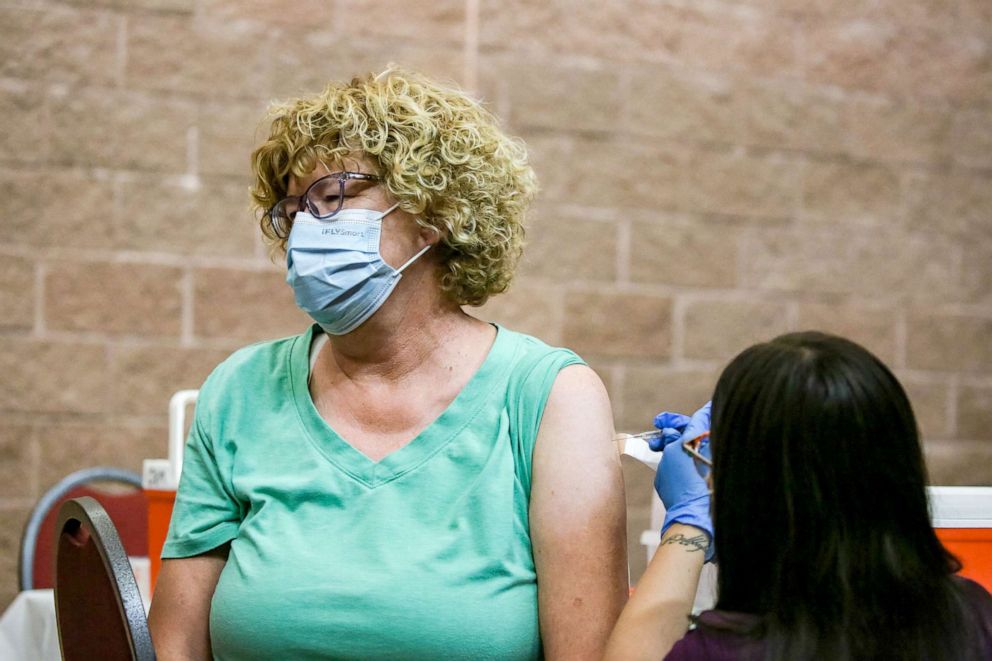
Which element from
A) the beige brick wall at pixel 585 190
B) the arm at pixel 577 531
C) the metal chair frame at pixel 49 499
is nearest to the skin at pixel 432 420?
the arm at pixel 577 531

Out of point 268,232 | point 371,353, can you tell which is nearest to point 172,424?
point 268,232

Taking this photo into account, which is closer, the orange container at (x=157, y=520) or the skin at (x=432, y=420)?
the skin at (x=432, y=420)

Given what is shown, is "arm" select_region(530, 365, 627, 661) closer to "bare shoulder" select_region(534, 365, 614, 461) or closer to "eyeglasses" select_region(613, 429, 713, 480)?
"bare shoulder" select_region(534, 365, 614, 461)

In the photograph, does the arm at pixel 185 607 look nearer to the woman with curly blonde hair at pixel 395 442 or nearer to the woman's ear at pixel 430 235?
the woman with curly blonde hair at pixel 395 442

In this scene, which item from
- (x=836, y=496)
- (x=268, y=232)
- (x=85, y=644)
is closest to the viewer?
(x=836, y=496)

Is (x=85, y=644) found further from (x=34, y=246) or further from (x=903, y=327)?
(x=903, y=327)

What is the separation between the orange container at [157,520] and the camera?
2.26 m

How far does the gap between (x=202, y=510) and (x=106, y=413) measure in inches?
61.7

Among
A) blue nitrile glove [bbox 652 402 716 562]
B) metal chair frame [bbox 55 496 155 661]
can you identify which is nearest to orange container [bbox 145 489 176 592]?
metal chair frame [bbox 55 496 155 661]

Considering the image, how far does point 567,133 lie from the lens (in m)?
3.48

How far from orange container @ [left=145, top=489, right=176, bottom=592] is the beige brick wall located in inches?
38.2

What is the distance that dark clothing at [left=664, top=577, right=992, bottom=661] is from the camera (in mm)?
1210

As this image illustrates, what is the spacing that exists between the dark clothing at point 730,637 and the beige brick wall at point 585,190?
87.3 inches

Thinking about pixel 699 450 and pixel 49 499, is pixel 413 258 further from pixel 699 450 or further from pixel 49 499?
pixel 49 499
